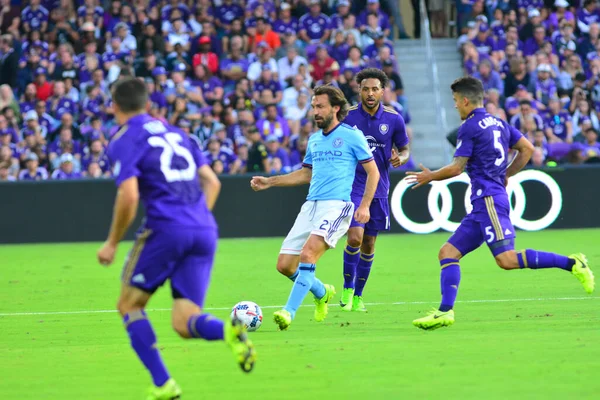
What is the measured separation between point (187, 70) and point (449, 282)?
46.1 feet

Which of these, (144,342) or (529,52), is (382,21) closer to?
(529,52)

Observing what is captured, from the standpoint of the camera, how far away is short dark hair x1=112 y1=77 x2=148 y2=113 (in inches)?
249

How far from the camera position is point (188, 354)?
8000mm

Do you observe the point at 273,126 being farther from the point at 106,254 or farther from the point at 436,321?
the point at 106,254

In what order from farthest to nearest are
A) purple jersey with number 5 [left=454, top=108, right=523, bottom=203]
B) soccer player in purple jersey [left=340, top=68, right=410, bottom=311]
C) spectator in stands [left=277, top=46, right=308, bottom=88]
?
spectator in stands [left=277, top=46, right=308, bottom=88], soccer player in purple jersey [left=340, top=68, right=410, bottom=311], purple jersey with number 5 [left=454, top=108, right=523, bottom=203]

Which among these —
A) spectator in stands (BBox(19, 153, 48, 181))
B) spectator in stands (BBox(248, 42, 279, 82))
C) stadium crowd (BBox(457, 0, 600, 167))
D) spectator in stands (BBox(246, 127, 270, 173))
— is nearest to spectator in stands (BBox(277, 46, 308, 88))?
spectator in stands (BBox(248, 42, 279, 82))

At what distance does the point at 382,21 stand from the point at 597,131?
5188 mm

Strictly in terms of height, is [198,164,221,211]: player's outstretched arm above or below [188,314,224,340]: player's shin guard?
above

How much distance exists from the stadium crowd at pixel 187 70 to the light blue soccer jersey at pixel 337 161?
34.0 feet

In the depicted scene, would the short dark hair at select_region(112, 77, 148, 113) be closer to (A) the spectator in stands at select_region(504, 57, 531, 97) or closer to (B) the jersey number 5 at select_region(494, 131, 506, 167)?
(B) the jersey number 5 at select_region(494, 131, 506, 167)

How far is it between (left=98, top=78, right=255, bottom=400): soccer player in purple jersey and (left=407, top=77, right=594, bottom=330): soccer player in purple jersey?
3031 millimetres

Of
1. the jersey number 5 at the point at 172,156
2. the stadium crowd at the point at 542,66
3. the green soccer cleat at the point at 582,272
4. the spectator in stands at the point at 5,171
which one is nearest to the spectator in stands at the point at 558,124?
→ the stadium crowd at the point at 542,66

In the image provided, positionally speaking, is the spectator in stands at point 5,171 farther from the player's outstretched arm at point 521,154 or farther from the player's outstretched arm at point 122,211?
the player's outstretched arm at point 122,211

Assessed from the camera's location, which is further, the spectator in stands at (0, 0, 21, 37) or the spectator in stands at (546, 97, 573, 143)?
the spectator in stands at (0, 0, 21, 37)
